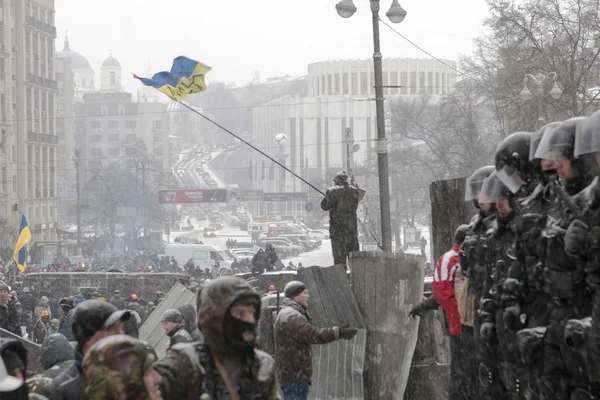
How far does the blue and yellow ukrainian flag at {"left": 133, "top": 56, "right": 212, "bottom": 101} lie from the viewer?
2088 cm

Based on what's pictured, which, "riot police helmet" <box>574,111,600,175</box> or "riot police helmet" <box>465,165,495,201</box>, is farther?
"riot police helmet" <box>465,165,495,201</box>

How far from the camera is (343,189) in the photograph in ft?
46.2

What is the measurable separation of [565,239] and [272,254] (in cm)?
1736

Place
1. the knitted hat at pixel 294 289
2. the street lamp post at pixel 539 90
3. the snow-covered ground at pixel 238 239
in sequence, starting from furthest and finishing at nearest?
the snow-covered ground at pixel 238 239 < the street lamp post at pixel 539 90 < the knitted hat at pixel 294 289

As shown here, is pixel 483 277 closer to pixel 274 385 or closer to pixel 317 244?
pixel 274 385

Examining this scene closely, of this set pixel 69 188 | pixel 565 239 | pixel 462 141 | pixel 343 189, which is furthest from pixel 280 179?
pixel 565 239

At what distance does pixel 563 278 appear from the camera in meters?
6.54

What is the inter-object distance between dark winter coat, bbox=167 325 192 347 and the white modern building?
97.4 m

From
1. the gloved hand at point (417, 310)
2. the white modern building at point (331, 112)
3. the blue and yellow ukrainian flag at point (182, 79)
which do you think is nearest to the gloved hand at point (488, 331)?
the gloved hand at point (417, 310)

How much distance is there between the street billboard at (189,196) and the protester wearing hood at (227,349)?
8388cm

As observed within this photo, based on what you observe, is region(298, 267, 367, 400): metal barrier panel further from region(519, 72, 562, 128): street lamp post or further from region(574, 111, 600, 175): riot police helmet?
region(519, 72, 562, 128): street lamp post

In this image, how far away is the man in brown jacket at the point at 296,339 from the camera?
352 inches

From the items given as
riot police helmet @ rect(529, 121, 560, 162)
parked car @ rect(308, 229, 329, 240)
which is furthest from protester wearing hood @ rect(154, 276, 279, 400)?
parked car @ rect(308, 229, 329, 240)

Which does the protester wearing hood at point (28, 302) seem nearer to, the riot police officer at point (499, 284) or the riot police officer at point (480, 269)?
the riot police officer at point (480, 269)
